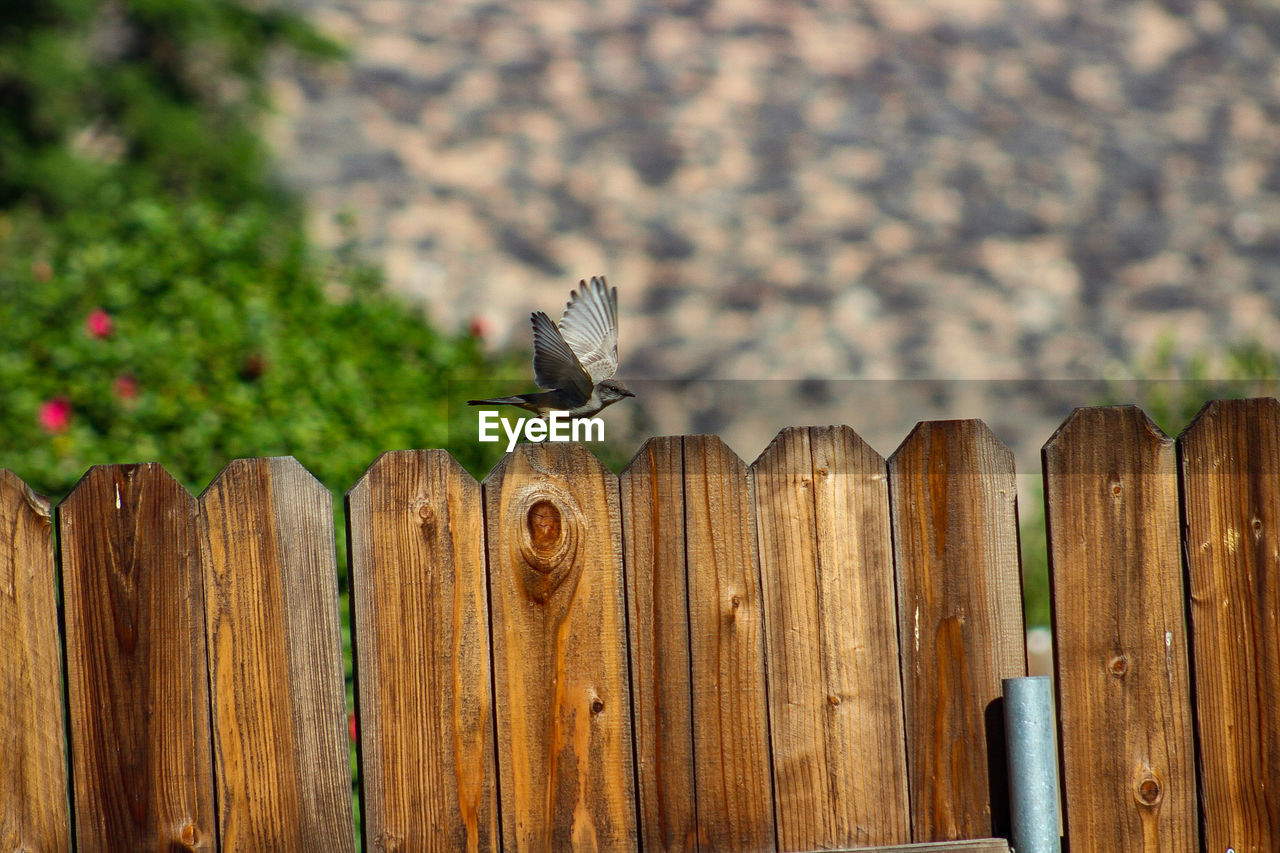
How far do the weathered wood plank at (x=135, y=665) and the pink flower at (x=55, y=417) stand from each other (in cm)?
178

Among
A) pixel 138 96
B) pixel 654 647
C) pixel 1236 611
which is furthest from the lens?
pixel 138 96

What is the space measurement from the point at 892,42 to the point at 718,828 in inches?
360

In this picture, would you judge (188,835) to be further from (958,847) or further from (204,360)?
(204,360)

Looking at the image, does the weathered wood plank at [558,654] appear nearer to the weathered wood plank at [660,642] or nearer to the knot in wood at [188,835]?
the weathered wood plank at [660,642]

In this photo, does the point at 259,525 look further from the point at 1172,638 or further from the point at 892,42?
the point at 892,42

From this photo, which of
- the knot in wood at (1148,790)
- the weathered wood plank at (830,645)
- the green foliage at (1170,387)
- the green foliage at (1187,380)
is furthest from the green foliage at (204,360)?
the green foliage at (1187,380)

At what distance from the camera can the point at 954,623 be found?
184 centimetres

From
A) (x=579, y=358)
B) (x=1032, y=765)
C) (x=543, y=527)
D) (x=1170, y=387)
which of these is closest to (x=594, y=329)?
(x=579, y=358)

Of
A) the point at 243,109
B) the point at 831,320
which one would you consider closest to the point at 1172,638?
the point at 831,320

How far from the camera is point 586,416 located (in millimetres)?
1848

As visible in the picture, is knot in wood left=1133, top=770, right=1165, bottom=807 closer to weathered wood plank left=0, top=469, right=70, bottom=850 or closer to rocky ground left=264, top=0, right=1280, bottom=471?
weathered wood plank left=0, top=469, right=70, bottom=850

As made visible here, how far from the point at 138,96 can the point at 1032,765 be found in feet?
19.0

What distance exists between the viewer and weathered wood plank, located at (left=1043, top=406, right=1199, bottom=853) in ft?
6.12

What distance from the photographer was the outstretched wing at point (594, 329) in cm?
184
